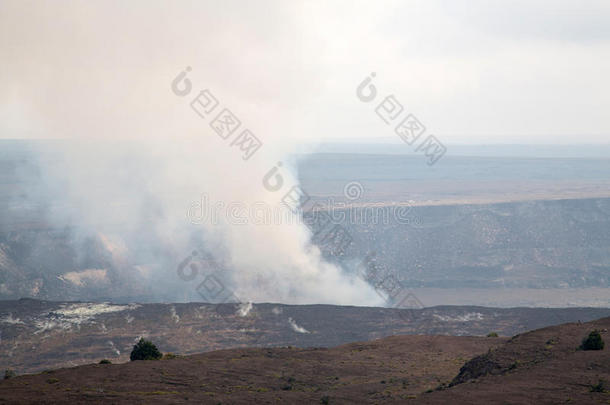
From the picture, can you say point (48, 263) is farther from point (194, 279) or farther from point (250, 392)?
point (250, 392)

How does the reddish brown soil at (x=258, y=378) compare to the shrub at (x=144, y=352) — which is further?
the shrub at (x=144, y=352)

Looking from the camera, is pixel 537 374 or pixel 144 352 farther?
pixel 144 352

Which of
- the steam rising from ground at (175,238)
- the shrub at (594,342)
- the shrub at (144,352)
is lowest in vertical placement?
the shrub at (594,342)

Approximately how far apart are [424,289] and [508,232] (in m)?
27.7

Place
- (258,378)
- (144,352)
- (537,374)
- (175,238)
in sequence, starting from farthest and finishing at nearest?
(175,238), (144,352), (258,378), (537,374)

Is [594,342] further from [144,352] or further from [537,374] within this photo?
[144,352]

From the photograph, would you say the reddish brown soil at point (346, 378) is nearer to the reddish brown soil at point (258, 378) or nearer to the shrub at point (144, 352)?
the reddish brown soil at point (258, 378)

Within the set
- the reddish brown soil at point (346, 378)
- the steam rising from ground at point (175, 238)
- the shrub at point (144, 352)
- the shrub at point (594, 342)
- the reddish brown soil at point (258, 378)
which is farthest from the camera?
the steam rising from ground at point (175, 238)

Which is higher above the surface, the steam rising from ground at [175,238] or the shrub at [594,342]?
the steam rising from ground at [175,238]

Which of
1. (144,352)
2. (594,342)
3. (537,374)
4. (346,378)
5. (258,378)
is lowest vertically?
(594,342)

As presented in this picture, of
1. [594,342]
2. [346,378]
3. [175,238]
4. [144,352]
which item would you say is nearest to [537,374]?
[594,342]

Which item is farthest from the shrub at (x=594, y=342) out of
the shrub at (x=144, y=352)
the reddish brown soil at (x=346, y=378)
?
the shrub at (x=144, y=352)

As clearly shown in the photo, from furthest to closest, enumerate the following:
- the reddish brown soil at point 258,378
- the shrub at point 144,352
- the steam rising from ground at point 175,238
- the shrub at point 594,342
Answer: the steam rising from ground at point 175,238 < the shrub at point 144,352 < the shrub at point 594,342 < the reddish brown soil at point 258,378

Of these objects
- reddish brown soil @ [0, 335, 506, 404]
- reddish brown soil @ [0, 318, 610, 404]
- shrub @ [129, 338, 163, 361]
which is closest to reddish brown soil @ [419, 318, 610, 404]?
reddish brown soil @ [0, 318, 610, 404]
